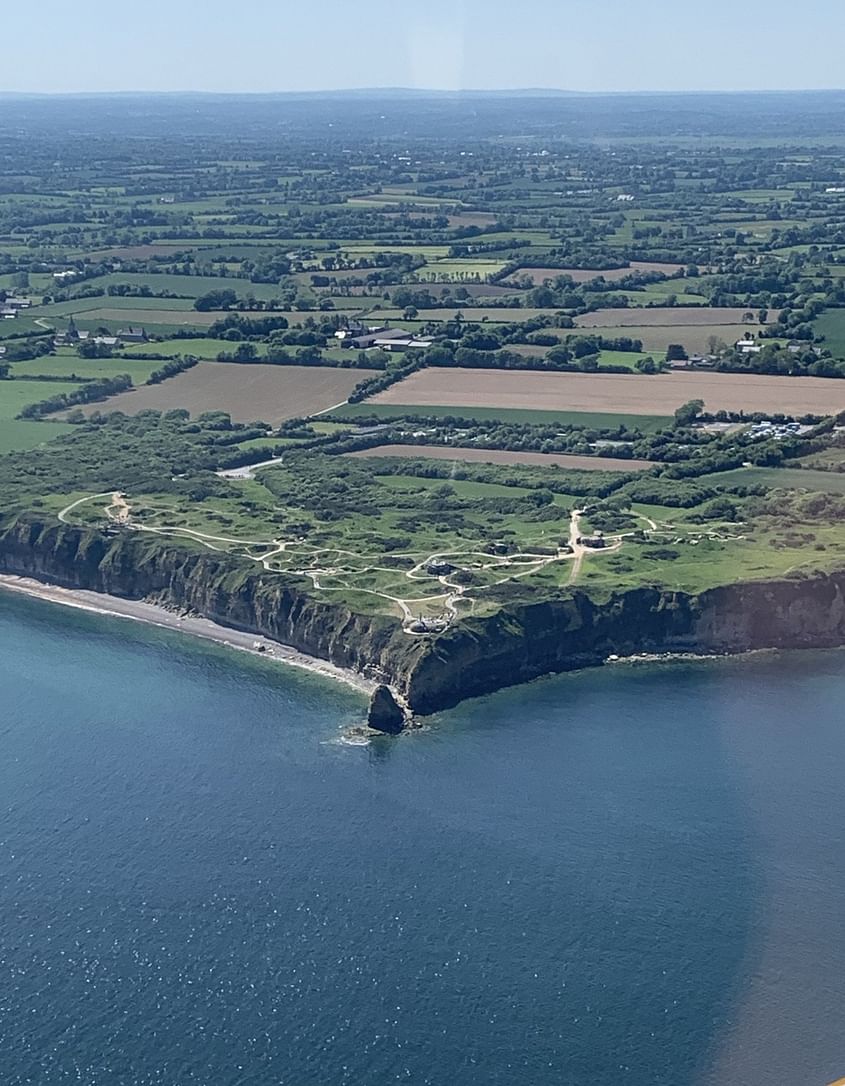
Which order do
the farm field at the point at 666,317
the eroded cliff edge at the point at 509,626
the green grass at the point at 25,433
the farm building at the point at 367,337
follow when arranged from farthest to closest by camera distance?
the farm field at the point at 666,317 → the farm building at the point at 367,337 → the green grass at the point at 25,433 → the eroded cliff edge at the point at 509,626

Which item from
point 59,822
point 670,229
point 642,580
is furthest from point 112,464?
point 670,229

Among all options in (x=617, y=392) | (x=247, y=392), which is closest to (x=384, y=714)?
(x=617, y=392)

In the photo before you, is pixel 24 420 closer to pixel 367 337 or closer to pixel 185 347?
pixel 185 347

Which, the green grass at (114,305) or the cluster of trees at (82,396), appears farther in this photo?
the green grass at (114,305)

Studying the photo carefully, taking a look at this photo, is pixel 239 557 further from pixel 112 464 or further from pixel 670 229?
pixel 670 229

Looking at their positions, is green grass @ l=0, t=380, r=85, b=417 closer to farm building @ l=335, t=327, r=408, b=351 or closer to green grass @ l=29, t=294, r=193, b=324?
farm building @ l=335, t=327, r=408, b=351

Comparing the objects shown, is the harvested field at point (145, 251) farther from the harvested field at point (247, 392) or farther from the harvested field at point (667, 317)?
the harvested field at point (247, 392)

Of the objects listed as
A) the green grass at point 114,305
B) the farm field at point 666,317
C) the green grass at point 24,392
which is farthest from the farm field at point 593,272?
the green grass at point 24,392
